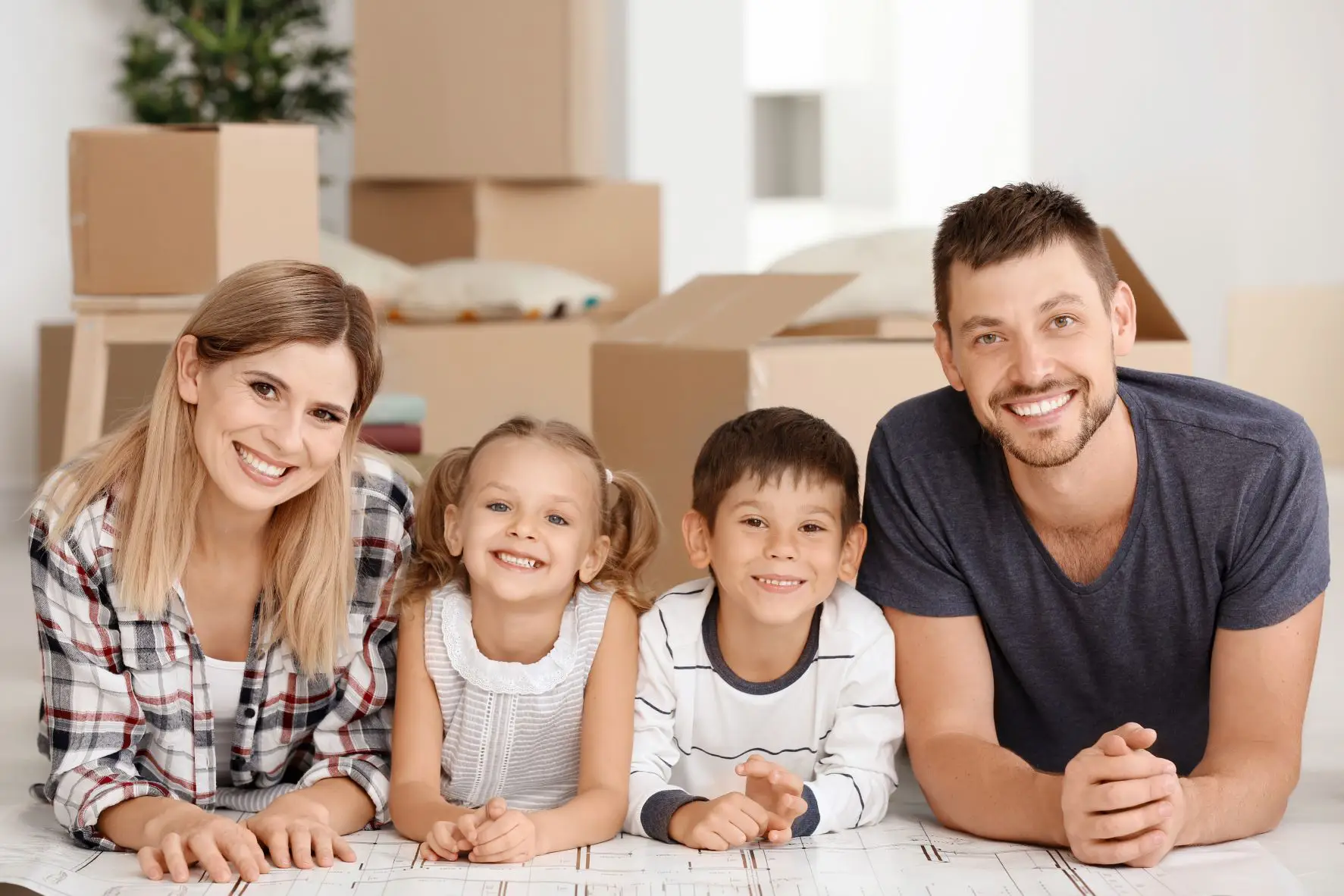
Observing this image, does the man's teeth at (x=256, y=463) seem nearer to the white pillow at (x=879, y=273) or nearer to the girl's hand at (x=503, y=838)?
the girl's hand at (x=503, y=838)

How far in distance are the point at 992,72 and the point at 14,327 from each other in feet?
11.7

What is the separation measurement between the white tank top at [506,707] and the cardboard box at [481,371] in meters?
1.83

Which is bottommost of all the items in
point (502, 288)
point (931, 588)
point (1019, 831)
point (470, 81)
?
point (1019, 831)

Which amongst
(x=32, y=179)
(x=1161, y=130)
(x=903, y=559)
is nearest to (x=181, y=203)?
(x=903, y=559)

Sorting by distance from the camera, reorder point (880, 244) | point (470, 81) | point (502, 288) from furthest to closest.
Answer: point (470, 81), point (502, 288), point (880, 244)

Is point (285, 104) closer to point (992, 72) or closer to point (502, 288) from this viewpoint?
point (502, 288)

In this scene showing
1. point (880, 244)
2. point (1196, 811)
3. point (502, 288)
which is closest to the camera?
point (1196, 811)

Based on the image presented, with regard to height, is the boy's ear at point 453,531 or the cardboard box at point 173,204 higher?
the cardboard box at point 173,204

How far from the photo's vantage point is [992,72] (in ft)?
18.5

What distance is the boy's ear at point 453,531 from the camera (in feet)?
4.79

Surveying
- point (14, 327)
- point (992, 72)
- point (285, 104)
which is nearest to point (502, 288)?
point (285, 104)

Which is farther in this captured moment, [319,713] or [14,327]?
[14,327]

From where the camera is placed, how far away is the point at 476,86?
150 inches

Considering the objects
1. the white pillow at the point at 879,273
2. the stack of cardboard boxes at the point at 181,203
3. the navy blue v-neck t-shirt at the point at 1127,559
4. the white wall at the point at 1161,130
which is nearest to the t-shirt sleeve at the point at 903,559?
the navy blue v-neck t-shirt at the point at 1127,559
